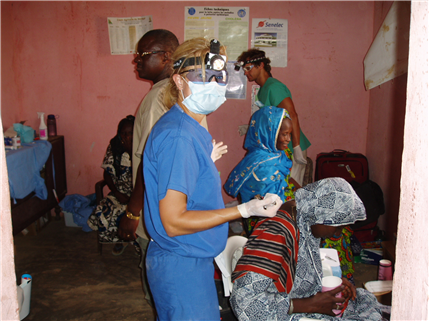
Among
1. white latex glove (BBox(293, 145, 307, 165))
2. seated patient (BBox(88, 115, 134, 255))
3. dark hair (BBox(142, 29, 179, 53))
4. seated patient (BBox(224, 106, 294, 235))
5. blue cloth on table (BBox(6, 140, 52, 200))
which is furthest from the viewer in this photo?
white latex glove (BBox(293, 145, 307, 165))

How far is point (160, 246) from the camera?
1.25 meters

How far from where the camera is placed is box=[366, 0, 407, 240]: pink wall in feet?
10.7

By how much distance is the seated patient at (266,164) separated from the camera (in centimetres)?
251

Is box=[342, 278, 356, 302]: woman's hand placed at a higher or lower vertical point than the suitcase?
lower

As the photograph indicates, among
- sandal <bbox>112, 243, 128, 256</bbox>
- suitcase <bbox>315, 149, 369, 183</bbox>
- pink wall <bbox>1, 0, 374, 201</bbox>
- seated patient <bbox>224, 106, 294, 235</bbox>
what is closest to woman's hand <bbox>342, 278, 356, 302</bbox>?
seated patient <bbox>224, 106, 294, 235</bbox>

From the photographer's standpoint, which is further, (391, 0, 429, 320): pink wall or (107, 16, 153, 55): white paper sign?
(107, 16, 153, 55): white paper sign

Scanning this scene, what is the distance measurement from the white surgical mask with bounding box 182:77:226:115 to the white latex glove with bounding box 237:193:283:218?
1.24 ft

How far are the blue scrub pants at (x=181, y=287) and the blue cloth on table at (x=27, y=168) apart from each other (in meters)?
2.23

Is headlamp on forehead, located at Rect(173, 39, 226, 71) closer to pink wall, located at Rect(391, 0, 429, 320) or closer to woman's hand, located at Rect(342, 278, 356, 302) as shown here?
pink wall, located at Rect(391, 0, 429, 320)

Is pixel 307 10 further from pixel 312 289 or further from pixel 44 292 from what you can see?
pixel 44 292

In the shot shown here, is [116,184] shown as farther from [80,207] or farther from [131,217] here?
[131,217]

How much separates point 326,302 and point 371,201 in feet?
7.08

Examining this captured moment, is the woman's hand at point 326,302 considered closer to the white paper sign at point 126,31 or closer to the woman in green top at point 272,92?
the woman in green top at point 272,92

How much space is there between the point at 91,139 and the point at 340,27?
310 cm
